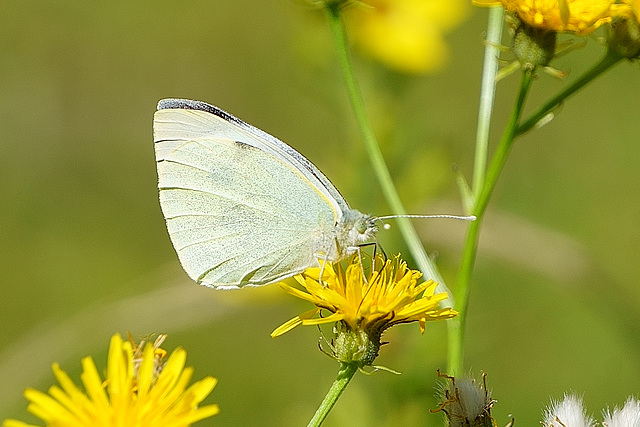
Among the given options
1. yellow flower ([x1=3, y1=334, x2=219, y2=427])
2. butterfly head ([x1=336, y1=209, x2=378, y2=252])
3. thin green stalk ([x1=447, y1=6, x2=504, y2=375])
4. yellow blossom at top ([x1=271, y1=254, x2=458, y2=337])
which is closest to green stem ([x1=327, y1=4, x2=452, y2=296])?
butterfly head ([x1=336, y1=209, x2=378, y2=252])

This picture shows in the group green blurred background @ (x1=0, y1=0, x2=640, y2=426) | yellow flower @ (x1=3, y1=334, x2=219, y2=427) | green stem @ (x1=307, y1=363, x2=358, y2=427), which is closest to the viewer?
yellow flower @ (x1=3, y1=334, x2=219, y2=427)

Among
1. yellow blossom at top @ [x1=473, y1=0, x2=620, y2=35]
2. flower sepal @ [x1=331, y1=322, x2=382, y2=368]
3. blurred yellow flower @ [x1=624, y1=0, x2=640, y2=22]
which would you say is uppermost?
blurred yellow flower @ [x1=624, y1=0, x2=640, y2=22]

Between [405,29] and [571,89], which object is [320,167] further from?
[571,89]

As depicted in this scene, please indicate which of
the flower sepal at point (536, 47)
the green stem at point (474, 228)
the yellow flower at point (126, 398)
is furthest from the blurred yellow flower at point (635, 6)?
the yellow flower at point (126, 398)

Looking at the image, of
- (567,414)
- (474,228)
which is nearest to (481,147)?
(474,228)

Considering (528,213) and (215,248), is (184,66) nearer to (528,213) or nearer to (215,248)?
(528,213)

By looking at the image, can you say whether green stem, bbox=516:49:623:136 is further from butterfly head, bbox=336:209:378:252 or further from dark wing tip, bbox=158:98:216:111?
dark wing tip, bbox=158:98:216:111
